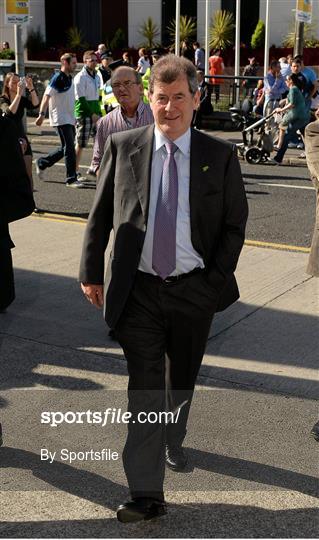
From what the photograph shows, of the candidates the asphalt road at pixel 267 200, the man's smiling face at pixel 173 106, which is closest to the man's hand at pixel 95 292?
the man's smiling face at pixel 173 106

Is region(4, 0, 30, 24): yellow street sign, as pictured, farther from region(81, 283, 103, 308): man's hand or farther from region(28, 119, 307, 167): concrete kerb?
region(81, 283, 103, 308): man's hand

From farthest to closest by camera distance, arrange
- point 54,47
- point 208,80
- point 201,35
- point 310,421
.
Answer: point 54,47
point 201,35
point 208,80
point 310,421

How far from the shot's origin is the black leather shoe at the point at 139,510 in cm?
380

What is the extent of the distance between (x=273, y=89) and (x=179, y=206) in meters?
15.1

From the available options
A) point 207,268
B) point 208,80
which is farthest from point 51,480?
point 208,80

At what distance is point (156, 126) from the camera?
156 inches

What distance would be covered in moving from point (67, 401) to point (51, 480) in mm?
972

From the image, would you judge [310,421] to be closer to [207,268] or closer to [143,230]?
[207,268]

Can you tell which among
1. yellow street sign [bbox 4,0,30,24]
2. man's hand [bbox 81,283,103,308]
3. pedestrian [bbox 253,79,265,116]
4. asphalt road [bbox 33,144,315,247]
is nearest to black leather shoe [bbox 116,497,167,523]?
man's hand [bbox 81,283,103,308]

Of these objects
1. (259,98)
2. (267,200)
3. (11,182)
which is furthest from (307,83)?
(11,182)

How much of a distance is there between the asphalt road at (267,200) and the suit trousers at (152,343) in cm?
518

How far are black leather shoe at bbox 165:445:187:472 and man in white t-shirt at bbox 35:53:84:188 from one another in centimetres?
841

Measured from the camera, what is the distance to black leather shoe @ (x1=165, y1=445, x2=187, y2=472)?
4.34 m

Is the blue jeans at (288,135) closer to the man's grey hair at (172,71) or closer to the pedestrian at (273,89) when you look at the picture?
the pedestrian at (273,89)
